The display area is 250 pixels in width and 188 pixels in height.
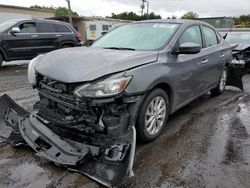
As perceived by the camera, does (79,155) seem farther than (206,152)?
No

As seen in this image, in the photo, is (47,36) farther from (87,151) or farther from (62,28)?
(87,151)

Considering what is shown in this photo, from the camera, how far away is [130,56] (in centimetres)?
364

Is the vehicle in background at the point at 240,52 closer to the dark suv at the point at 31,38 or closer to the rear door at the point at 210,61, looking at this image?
the rear door at the point at 210,61

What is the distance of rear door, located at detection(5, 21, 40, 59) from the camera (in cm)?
1009

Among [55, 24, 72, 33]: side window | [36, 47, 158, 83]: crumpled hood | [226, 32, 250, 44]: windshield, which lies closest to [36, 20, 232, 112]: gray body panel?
[36, 47, 158, 83]: crumpled hood

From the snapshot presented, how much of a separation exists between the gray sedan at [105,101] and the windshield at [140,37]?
0.7 inches

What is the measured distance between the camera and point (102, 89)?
310 cm

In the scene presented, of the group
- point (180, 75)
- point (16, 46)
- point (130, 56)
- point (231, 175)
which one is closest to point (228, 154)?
point (231, 175)

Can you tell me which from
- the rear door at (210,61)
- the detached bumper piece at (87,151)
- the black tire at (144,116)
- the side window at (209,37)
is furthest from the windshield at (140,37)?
the detached bumper piece at (87,151)

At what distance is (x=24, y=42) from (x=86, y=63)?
7874 millimetres

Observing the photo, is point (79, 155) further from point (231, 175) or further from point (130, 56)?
point (231, 175)

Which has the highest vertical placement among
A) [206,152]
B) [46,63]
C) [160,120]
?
[46,63]

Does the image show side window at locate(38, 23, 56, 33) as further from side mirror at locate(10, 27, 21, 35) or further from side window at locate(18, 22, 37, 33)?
side mirror at locate(10, 27, 21, 35)

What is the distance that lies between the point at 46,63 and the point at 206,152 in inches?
95.8
